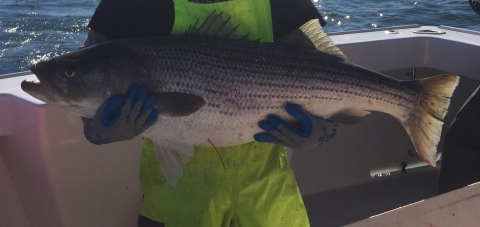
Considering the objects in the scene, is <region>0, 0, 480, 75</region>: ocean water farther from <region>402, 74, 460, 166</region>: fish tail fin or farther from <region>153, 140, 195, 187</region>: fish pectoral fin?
<region>402, 74, 460, 166</region>: fish tail fin

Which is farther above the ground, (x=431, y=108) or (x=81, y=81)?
(x=81, y=81)

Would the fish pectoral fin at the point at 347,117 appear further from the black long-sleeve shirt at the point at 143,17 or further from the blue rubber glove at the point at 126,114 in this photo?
the blue rubber glove at the point at 126,114

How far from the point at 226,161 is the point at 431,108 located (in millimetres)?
945

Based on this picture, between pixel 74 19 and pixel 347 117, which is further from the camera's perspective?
pixel 74 19

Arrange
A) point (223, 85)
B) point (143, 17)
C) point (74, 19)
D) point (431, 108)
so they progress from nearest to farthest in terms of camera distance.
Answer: point (223, 85) → point (143, 17) → point (431, 108) → point (74, 19)

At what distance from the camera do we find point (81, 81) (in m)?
1.94

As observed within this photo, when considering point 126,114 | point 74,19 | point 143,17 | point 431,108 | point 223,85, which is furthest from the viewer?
point 74,19

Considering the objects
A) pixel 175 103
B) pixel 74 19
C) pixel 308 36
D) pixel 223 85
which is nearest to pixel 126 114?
pixel 175 103

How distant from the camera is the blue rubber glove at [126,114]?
1881mm

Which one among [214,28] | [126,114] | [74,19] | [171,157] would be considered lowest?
[74,19]

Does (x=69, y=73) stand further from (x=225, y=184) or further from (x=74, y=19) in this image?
(x=74, y=19)

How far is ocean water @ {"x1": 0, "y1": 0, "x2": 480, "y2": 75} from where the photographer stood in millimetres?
8609

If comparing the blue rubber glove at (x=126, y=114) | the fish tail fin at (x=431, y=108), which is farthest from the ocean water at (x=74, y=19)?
the fish tail fin at (x=431, y=108)

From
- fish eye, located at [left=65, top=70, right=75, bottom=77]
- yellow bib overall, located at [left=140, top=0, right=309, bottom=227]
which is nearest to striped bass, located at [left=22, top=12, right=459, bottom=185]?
fish eye, located at [left=65, top=70, right=75, bottom=77]
